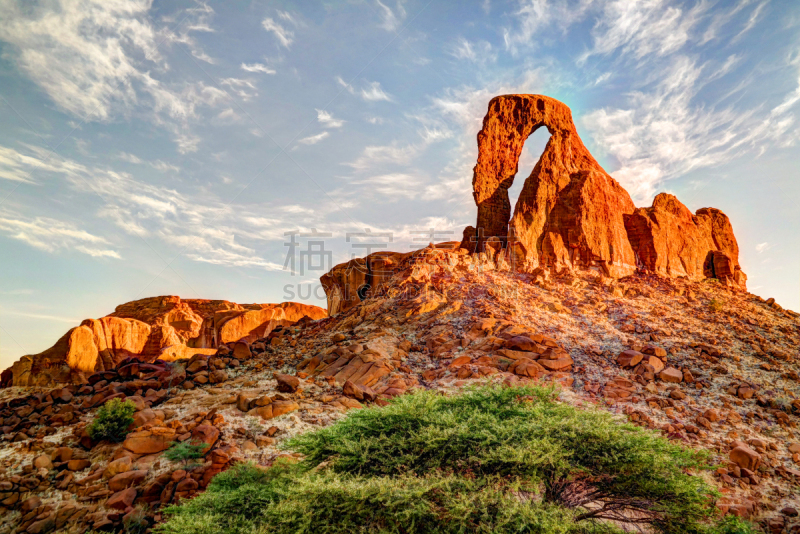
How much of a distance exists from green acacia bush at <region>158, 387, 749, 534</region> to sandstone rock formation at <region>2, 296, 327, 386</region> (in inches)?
772

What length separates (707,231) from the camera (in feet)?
92.2

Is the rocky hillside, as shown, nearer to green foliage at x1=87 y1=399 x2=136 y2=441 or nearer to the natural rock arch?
the natural rock arch

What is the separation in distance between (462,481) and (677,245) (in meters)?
26.5

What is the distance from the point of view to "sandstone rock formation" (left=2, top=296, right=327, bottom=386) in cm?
2050

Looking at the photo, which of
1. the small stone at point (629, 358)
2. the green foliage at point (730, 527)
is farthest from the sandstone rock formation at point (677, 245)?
the green foliage at point (730, 527)

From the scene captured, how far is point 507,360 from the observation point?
45.6 ft

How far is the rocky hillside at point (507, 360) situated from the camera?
9305mm

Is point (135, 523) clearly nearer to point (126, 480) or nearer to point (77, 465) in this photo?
point (126, 480)

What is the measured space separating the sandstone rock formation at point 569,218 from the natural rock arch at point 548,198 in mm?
63

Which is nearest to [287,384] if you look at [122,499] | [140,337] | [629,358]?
[122,499]

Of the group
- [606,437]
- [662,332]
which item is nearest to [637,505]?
[606,437]

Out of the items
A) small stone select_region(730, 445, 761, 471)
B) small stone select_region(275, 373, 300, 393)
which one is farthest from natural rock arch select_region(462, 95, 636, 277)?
small stone select_region(275, 373, 300, 393)

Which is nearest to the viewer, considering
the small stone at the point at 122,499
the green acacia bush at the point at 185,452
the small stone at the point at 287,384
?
the small stone at the point at 122,499

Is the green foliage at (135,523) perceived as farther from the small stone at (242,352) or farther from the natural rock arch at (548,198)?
the natural rock arch at (548,198)
